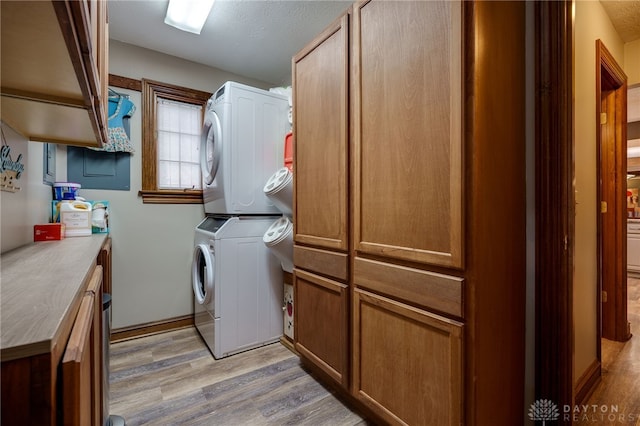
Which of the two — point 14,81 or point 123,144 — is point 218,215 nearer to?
point 123,144

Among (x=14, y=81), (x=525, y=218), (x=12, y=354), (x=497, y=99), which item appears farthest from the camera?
(x=525, y=218)

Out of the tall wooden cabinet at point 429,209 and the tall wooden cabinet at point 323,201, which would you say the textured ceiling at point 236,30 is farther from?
the tall wooden cabinet at point 429,209

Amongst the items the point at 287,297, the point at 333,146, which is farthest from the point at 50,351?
the point at 287,297

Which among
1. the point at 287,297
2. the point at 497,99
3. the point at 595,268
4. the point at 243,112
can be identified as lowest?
the point at 287,297

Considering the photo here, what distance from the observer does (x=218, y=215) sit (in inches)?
101

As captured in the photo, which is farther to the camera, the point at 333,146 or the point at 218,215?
the point at 218,215

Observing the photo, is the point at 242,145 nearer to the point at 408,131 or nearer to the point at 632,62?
the point at 408,131

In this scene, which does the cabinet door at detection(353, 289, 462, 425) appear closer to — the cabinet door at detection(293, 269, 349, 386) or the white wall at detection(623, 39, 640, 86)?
the cabinet door at detection(293, 269, 349, 386)

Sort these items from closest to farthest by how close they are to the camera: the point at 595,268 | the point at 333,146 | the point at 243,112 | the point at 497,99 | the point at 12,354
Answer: the point at 12,354 < the point at 497,99 < the point at 333,146 < the point at 595,268 < the point at 243,112

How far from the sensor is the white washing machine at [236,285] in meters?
2.21

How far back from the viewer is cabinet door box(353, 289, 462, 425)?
3.55 feet

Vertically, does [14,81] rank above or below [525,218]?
above

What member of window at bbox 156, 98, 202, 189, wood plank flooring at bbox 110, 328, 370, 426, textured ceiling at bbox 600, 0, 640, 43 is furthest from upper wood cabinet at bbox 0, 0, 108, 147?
textured ceiling at bbox 600, 0, 640, 43

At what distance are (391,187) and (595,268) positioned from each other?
146cm
